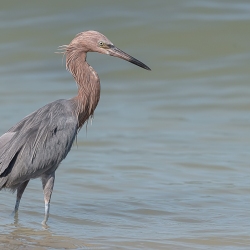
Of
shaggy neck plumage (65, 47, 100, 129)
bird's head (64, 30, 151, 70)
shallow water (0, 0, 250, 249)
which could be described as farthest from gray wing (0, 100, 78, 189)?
bird's head (64, 30, 151, 70)

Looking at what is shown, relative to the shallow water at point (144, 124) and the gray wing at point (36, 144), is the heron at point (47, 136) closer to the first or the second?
the gray wing at point (36, 144)

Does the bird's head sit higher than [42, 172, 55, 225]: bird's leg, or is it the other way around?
the bird's head

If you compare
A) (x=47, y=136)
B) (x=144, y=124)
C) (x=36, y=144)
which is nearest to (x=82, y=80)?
(x=47, y=136)

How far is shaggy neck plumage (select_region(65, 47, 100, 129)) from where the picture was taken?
7574mm

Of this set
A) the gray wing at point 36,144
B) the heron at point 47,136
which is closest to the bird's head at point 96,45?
the heron at point 47,136

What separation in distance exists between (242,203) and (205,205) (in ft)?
1.33

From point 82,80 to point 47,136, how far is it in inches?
35.7

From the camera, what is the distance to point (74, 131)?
7254 mm

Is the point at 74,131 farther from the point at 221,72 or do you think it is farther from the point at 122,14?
the point at 122,14

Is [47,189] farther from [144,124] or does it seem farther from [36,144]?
[144,124]

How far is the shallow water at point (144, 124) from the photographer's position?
671 centimetres

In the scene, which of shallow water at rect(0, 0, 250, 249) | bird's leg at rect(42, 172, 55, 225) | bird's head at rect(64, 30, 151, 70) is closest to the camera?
shallow water at rect(0, 0, 250, 249)

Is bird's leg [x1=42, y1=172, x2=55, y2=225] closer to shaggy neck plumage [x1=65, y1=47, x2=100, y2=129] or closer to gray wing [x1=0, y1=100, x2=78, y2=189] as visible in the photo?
gray wing [x1=0, y1=100, x2=78, y2=189]

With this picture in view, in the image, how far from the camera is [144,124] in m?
10.9
